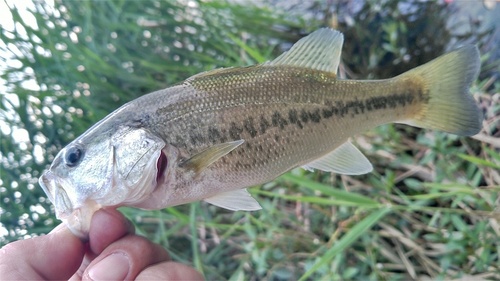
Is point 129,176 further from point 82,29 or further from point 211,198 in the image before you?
point 82,29

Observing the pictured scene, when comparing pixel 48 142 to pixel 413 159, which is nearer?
pixel 413 159

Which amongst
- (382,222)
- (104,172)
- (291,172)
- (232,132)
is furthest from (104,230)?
(382,222)

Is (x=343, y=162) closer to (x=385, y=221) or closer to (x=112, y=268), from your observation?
(x=112, y=268)

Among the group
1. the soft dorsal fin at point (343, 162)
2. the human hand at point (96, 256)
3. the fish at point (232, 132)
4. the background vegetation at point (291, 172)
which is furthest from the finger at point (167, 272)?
the background vegetation at point (291, 172)

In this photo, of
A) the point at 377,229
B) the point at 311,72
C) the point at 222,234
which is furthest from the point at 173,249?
the point at 311,72

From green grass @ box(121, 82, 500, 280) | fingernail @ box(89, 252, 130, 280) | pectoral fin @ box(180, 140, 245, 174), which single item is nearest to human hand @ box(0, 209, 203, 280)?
fingernail @ box(89, 252, 130, 280)

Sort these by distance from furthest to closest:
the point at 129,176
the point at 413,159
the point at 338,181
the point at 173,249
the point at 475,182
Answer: the point at 173,249
the point at 338,181
the point at 413,159
the point at 475,182
the point at 129,176
